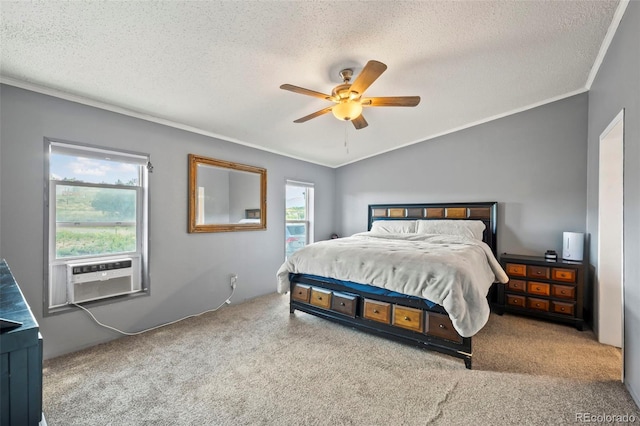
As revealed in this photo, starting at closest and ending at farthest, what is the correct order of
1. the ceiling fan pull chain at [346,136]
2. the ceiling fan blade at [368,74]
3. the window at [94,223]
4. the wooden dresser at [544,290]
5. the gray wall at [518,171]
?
the ceiling fan blade at [368,74]
the window at [94,223]
the wooden dresser at [544,290]
the gray wall at [518,171]
the ceiling fan pull chain at [346,136]

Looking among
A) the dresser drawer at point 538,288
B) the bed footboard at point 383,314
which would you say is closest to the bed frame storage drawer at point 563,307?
the dresser drawer at point 538,288

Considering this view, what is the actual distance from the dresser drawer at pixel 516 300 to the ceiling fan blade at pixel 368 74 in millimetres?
3149

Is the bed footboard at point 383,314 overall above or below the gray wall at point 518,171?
below

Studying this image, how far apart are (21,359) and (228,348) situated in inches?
83.7

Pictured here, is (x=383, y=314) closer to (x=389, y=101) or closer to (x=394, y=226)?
(x=389, y=101)

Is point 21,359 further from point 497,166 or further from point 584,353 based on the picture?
point 497,166

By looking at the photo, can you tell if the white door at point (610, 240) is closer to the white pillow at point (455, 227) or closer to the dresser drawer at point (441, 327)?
the white pillow at point (455, 227)

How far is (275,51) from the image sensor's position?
2057mm

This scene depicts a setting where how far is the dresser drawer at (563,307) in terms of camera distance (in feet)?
10.1

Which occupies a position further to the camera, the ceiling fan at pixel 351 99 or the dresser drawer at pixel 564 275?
the dresser drawer at pixel 564 275

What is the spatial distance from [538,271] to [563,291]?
0.98 feet

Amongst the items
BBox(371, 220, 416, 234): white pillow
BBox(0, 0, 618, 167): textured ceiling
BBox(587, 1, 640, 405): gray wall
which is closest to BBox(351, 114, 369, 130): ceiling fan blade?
BBox(0, 0, 618, 167): textured ceiling

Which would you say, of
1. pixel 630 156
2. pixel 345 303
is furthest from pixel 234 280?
pixel 630 156

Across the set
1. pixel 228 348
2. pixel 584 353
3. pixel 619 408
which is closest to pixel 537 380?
pixel 619 408
